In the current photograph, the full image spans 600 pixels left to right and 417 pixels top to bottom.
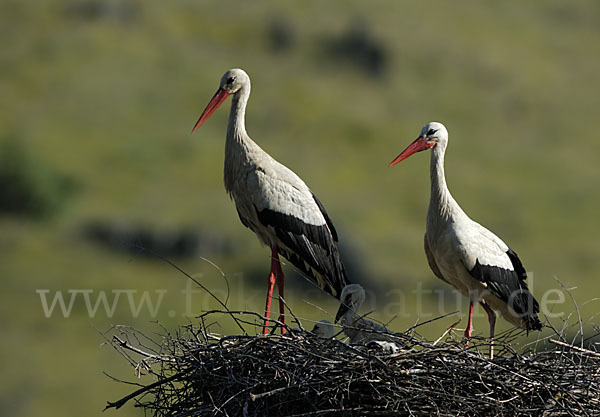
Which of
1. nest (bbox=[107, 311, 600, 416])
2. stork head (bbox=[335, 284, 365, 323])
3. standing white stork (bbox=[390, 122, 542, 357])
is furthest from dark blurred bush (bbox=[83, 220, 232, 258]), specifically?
nest (bbox=[107, 311, 600, 416])

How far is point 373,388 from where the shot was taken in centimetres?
541

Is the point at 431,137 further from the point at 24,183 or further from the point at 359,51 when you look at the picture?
the point at 359,51

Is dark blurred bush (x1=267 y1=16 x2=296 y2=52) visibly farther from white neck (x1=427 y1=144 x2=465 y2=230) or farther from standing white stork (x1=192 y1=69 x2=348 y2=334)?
white neck (x1=427 y1=144 x2=465 y2=230)

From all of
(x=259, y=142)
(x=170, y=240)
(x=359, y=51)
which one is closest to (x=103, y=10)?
(x=359, y=51)

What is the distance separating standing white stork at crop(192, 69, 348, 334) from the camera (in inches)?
303

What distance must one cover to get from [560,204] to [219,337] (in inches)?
1560

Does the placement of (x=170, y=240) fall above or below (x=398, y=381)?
above

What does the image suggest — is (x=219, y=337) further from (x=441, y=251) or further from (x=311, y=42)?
(x=311, y=42)

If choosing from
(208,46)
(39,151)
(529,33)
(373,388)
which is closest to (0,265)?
(39,151)

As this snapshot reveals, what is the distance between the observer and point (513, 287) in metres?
7.48

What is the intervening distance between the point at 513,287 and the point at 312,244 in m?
1.53

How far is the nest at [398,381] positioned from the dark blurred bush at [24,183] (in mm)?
33868

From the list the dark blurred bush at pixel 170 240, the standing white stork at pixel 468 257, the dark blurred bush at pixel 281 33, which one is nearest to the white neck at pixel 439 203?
the standing white stork at pixel 468 257

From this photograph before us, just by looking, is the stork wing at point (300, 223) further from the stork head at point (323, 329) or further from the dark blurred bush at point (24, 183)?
the dark blurred bush at point (24, 183)
